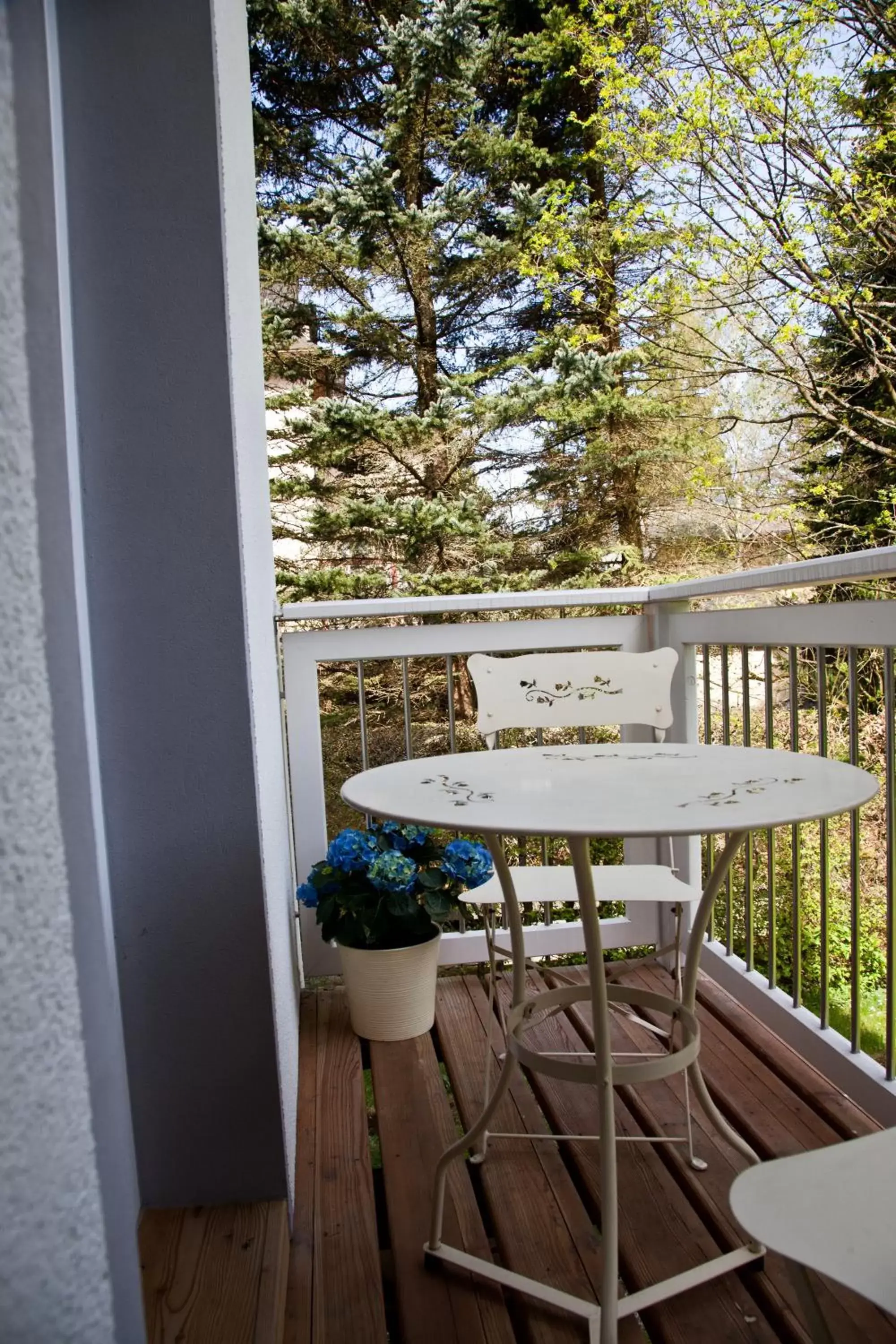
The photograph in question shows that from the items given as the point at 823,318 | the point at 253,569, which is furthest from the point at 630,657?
the point at 823,318

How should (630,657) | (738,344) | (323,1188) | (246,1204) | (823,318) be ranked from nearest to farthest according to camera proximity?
(246,1204) → (323,1188) → (630,657) → (823,318) → (738,344)

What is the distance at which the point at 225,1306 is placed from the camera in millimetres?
1348

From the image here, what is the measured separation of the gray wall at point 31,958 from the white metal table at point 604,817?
740 mm

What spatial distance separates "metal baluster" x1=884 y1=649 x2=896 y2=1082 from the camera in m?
1.85

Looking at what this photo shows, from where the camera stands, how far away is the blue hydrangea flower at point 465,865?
2.53 meters

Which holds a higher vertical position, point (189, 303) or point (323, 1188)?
point (189, 303)

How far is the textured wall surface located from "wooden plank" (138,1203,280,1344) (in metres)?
1.16

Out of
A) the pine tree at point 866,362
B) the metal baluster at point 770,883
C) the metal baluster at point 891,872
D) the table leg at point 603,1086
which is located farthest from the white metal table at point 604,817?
the pine tree at point 866,362

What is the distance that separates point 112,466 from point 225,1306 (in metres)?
1.29

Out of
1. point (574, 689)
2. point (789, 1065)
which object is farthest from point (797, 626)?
point (789, 1065)

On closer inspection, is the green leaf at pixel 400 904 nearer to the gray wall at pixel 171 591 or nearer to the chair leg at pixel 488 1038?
the chair leg at pixel 488 1038

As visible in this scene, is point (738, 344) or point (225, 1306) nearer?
point (225, 1306)

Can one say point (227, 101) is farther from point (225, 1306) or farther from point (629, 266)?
point (629, 266)

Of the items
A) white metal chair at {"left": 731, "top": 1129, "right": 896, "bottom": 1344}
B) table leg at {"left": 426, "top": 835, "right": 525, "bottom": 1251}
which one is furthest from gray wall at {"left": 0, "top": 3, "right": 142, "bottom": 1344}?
table leg at {"left": 426, "top": 835, "right": 525, "bottom": 1251}
